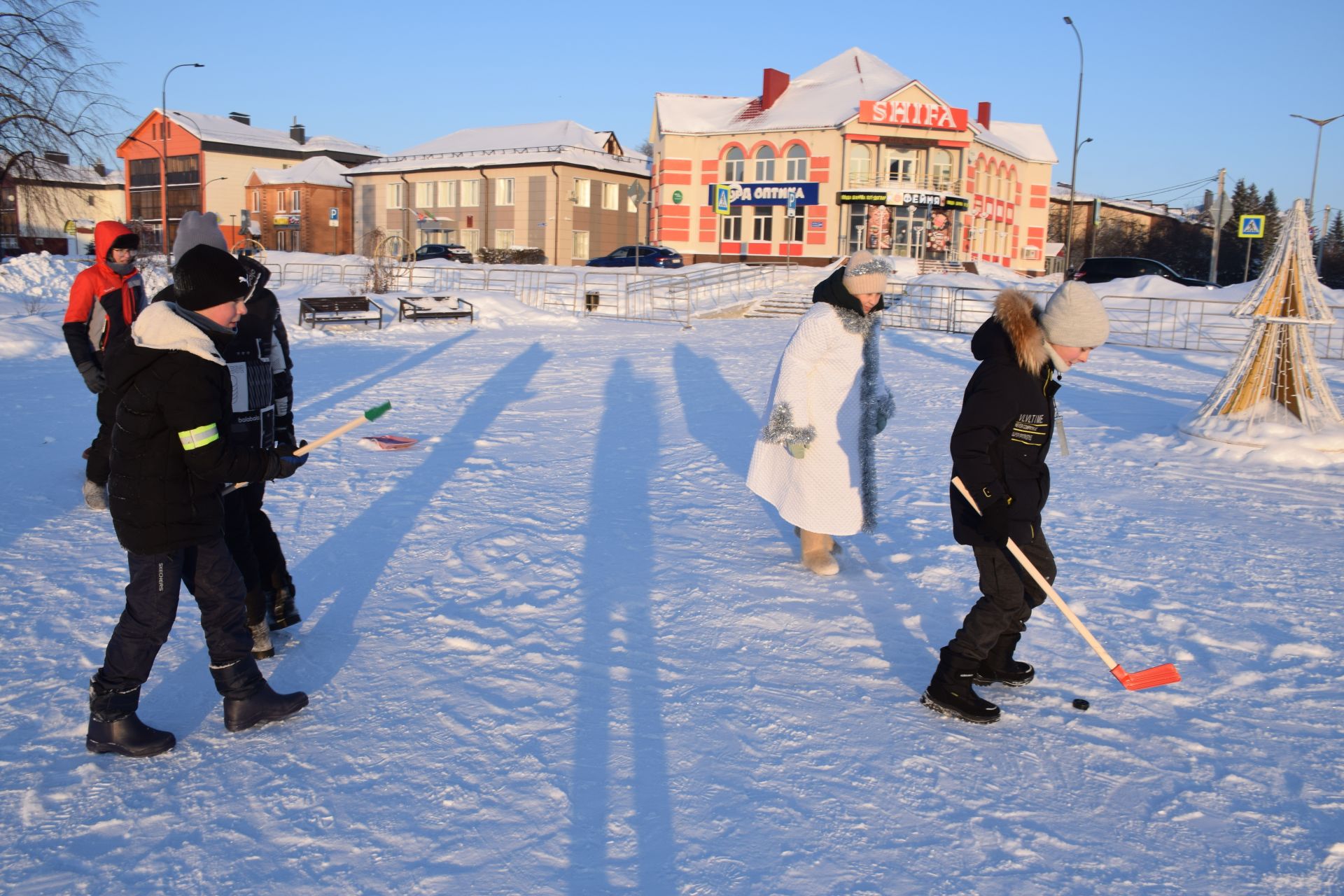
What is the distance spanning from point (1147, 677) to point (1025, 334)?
1546mm

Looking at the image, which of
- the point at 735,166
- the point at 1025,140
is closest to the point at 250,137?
the point at 735,166

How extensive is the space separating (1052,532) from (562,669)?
13.7 ft

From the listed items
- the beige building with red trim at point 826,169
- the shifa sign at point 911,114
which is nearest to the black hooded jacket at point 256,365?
the beige building with red trim at point 826,169

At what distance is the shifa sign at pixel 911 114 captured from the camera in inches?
1689

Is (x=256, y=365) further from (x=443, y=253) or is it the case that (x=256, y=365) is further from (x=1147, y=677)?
(x=443, y=253)

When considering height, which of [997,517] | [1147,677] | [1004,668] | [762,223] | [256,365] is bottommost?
[1004,668]

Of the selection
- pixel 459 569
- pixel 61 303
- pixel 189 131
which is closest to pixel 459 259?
pixel 61 303

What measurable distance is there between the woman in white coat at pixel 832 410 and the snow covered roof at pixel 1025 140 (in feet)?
166

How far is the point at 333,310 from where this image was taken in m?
19.7

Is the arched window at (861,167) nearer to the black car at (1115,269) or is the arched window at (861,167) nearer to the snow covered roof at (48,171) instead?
the black car at (1115,269)

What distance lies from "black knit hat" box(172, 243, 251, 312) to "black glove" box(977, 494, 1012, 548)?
3029 mm

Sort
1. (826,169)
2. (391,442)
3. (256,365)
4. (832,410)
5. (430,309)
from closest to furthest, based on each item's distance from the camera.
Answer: (256,365) < (832,410) < (391,442) < (430,309) < (826,169)

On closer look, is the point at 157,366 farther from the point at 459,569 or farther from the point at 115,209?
the point at 115,209

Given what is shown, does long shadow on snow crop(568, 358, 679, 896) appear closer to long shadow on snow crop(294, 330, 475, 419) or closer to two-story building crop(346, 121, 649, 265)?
long shadow on snow crop(294, 330, 475, 419)
